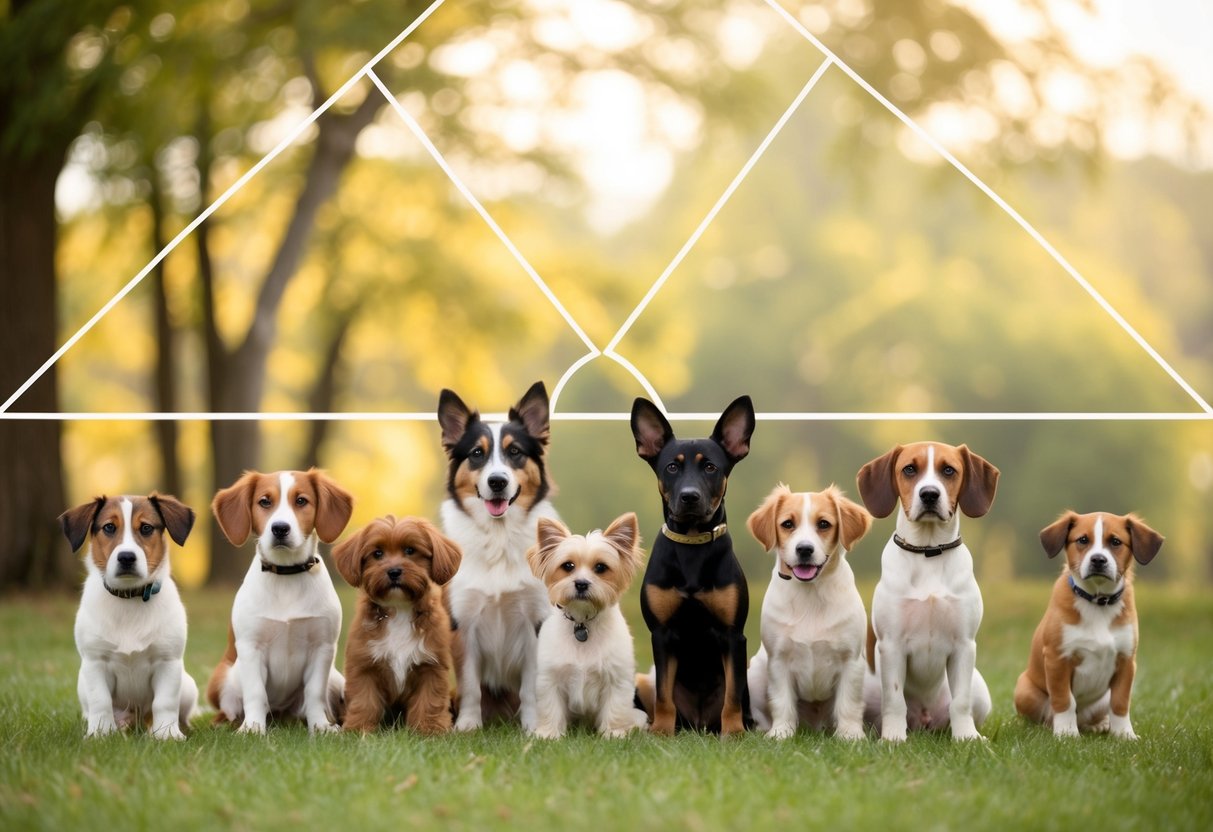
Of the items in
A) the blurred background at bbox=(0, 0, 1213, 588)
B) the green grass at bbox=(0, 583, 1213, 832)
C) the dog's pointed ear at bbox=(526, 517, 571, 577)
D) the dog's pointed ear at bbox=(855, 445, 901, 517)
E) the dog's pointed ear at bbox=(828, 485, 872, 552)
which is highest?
the blurred background at bbox=(0, 0, 1213, 588)

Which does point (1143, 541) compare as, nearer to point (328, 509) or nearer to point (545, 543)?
point (545, 543)

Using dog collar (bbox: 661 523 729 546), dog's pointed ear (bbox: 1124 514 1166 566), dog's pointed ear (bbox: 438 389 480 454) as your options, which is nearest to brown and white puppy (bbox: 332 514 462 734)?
dog's pointed ear (bbox: 438 389 480 454)

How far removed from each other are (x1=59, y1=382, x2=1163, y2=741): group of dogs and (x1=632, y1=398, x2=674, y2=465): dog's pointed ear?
0.06ft

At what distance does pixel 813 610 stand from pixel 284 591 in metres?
2.69

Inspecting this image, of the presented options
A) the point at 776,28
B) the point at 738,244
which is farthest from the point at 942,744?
the point at 738,244

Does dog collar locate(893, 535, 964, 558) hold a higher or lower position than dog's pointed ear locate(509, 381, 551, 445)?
lower

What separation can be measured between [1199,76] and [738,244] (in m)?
9.01

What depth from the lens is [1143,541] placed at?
22.5 feet

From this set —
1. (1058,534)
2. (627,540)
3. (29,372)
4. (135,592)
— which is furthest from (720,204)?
(29,372)

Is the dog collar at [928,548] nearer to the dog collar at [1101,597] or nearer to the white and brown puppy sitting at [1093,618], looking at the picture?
the white and brown puppy sitting at [1093,618]

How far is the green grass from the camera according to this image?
16.1 feet

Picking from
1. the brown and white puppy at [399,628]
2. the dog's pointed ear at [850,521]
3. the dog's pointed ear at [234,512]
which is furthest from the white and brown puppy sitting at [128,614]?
the dog's pointed ear at [850,521]

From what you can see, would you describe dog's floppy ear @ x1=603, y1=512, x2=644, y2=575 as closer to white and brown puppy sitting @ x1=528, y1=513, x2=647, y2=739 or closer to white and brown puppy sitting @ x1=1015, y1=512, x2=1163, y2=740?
white and brown puppy sitting @ x1=528, y1=513, x2=647, y2=739

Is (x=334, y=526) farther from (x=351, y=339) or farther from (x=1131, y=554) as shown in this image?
(x=351, y=339)
